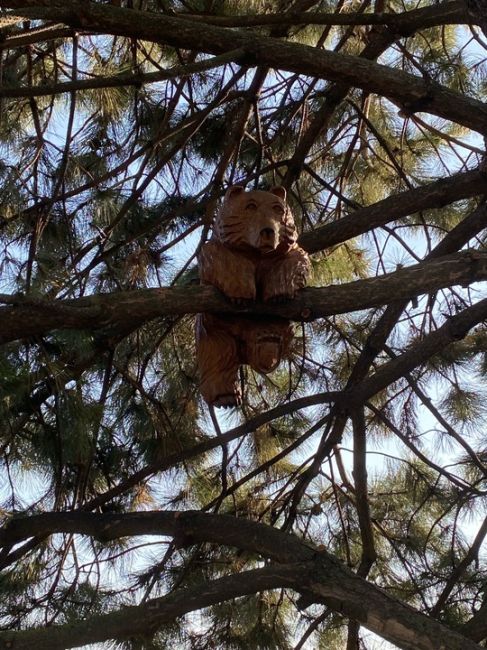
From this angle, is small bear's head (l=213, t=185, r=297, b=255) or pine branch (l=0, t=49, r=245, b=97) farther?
small bear's head (l=213, t=185, r=297, b=255)

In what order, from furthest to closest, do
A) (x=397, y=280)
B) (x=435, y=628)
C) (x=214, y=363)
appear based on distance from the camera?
(x=214, y=363), (x=397, y=280), (x=435, y=628)

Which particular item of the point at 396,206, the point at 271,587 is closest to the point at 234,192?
the point at 396,206

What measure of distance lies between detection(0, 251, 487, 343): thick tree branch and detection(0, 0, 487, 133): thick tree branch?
1.75ft

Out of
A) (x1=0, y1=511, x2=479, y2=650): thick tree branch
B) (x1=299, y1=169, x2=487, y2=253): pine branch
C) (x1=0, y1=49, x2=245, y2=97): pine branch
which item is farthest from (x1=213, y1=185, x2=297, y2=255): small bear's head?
(x1=0, y1=511, x2=479, y2=650): thick tree branch

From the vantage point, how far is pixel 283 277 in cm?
284

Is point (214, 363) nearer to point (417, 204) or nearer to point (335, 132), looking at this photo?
point (417, 204)

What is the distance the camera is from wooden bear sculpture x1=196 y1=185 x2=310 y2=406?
2.83 metres

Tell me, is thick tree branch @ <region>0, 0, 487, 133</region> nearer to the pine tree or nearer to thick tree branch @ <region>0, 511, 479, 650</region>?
the pine tree

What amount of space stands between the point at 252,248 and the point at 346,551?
6.17 ft

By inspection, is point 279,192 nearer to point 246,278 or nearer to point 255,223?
point 255,223

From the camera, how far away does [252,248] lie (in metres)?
2.90

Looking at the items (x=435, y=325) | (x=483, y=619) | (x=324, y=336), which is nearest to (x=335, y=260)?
(x=324, y=336)

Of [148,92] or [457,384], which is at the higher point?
[148,92]

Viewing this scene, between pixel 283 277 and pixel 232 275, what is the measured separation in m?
0.16
